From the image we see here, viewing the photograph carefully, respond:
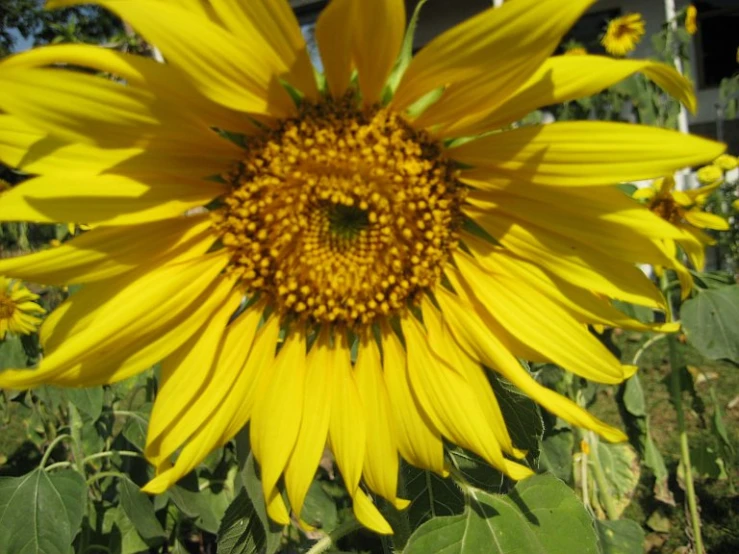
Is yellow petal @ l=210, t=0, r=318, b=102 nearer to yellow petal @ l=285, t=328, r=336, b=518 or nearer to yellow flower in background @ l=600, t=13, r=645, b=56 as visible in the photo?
yellow petal @ l=285, t=328, r=336, b=518

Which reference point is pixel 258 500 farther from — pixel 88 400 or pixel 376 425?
pixel 88 400

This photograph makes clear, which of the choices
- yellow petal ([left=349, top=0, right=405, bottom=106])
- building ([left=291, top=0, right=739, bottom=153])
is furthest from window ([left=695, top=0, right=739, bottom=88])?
yellow petal ([left=349, top=0, right=405, bottom=106])

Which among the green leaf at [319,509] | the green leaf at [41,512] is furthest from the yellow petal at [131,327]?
the green leaf at [319,509]

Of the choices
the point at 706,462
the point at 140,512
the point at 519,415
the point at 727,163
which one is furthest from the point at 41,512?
the point at 727,163

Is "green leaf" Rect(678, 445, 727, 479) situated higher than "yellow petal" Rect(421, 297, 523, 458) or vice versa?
"yellow petal" Rect(421, 297, 523, 458)

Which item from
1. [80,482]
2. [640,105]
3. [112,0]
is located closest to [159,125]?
[112,0]

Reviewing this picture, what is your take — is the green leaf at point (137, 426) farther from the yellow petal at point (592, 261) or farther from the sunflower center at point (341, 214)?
the yellow petal at point (592, 261)

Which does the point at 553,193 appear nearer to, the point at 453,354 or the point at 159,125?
the point at 453,354
